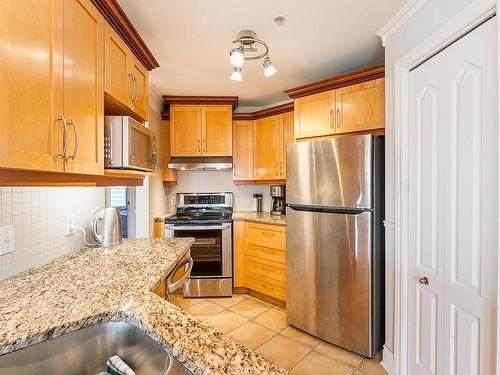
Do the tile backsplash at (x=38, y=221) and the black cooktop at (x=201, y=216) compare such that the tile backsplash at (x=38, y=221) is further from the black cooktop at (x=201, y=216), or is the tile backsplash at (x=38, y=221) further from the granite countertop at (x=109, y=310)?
the black cooktop at (x=201, y=216)

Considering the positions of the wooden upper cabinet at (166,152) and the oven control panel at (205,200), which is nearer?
the wooden upper cabinet at (166,152)

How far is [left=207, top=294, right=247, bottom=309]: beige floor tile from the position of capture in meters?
2.87

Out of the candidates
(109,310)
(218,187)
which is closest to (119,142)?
(109,310)

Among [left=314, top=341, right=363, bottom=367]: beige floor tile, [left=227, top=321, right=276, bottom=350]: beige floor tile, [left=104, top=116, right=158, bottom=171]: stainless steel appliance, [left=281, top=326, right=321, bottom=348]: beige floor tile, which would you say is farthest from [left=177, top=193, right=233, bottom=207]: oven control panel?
[left=104, top=116, right=158, bottom=171]: stainless steel appliance

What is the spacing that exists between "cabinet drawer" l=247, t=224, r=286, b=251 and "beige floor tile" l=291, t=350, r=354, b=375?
1.02 metres

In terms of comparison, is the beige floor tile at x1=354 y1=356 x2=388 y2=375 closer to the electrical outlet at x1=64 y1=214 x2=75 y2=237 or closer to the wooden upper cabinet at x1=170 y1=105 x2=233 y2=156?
the electrical outlet at x1=64 y1=214 x2=75 y2=237

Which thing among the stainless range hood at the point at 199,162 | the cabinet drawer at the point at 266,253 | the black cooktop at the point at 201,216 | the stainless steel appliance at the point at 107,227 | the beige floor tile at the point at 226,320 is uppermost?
the stainless range hood at the point at 199,162

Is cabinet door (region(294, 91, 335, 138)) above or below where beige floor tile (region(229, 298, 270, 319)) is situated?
above

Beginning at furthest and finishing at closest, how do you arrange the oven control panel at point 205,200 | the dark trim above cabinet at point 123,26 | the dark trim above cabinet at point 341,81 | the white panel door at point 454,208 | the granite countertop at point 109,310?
the oven control panel at point 205,200 → the dark trim above cabinet at point 341,81 → the dark trim above cabinet at point 123,26 → the white panel door at point 454,208 → the granite countertop at point 109,310

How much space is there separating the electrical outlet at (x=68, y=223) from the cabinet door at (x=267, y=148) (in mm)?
2087

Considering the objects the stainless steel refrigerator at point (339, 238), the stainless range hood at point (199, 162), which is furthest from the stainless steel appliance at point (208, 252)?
the stainless steel refrigerator at point (339, 238)

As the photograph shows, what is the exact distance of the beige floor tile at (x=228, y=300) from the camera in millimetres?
2873

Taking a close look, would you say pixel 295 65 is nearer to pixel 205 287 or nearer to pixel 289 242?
pixel 289 242

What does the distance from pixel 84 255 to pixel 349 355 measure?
2.00m
